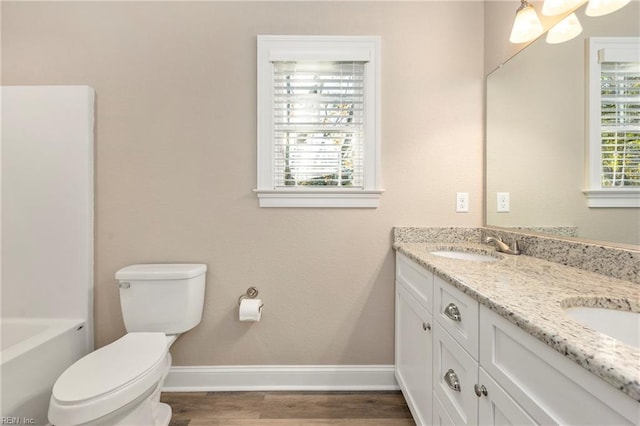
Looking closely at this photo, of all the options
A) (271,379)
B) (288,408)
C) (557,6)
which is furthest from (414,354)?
(557,6)

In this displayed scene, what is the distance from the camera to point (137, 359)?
46.7 inches

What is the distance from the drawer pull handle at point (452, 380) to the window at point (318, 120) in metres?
0.92

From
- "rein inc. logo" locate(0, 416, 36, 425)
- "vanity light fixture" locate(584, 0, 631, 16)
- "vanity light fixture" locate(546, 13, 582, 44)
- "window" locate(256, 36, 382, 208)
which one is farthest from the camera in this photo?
"window" locate(256, 36, 382, 208)

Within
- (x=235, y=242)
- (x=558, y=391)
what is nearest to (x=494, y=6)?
(x=558, y=391)

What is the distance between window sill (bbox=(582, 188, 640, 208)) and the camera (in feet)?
2.82

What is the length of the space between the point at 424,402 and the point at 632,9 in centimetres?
160

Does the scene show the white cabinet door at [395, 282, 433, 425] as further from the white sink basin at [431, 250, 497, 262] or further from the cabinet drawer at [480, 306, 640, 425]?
the cabinet drawer at [480, 306, 640, 425]

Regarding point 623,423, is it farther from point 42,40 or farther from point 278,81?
point 42,40

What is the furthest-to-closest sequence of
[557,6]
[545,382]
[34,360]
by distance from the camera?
[34,360] < [557,6] < [545,382]

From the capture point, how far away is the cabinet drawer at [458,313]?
32.3 inches

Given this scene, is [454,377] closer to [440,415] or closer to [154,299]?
[440,415]

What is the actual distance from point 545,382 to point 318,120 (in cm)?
148

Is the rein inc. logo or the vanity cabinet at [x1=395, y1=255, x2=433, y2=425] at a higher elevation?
the vanity cabinet at [x1=395, y1=255, x2=433, y2=425]

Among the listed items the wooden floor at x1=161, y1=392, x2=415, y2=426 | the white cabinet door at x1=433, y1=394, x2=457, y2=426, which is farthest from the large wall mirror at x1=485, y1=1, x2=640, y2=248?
the wooden floor at x1=161, y1=392, x2=415, y2=426
